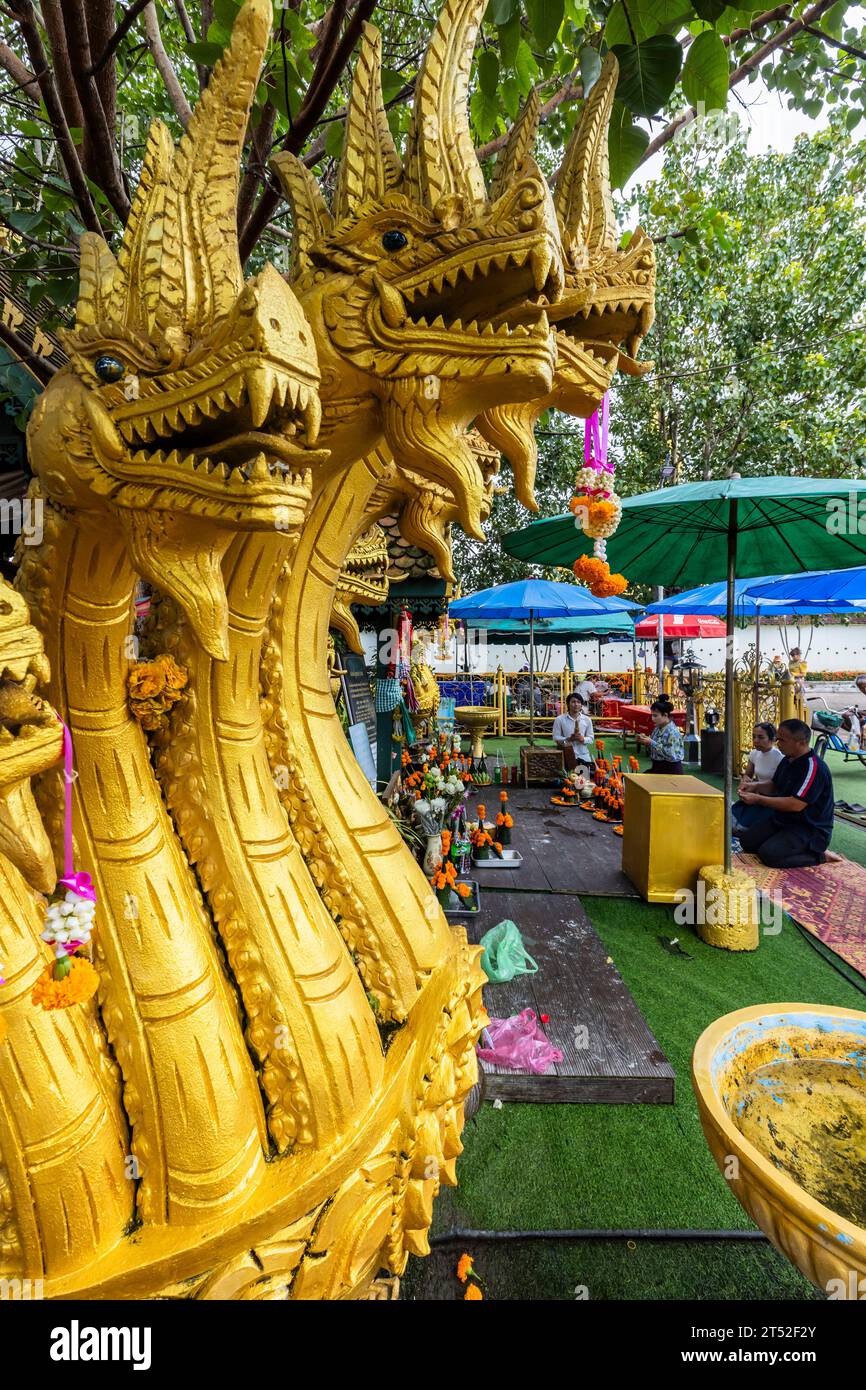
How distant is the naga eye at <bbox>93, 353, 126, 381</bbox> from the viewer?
3.13 ft

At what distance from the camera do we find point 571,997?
311 cm

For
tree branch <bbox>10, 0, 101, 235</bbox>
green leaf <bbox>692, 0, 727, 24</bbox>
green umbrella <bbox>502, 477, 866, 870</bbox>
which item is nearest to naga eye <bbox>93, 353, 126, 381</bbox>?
tree branch <bbox>10, 0, 101, 235</bbox>

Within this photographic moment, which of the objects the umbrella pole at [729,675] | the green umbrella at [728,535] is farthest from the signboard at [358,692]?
the umbrella pole at [729,675]

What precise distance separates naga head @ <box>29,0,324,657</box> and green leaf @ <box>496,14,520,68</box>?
3.62 feet

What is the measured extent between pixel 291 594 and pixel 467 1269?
6.74ft

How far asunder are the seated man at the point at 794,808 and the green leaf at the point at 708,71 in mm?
4727

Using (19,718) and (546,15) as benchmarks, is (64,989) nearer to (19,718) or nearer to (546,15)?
(19,718)

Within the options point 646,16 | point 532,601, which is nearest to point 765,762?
point 532,601

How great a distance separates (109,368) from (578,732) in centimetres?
822

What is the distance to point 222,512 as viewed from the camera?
0.88 m

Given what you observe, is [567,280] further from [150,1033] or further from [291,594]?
[150,1033]

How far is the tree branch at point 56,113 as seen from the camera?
1.75 metres

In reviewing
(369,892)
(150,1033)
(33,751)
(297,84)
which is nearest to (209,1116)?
(150,1033)

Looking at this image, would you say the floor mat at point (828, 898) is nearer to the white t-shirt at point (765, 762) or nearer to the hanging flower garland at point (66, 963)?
the white t-shirt at point (765, 762)
